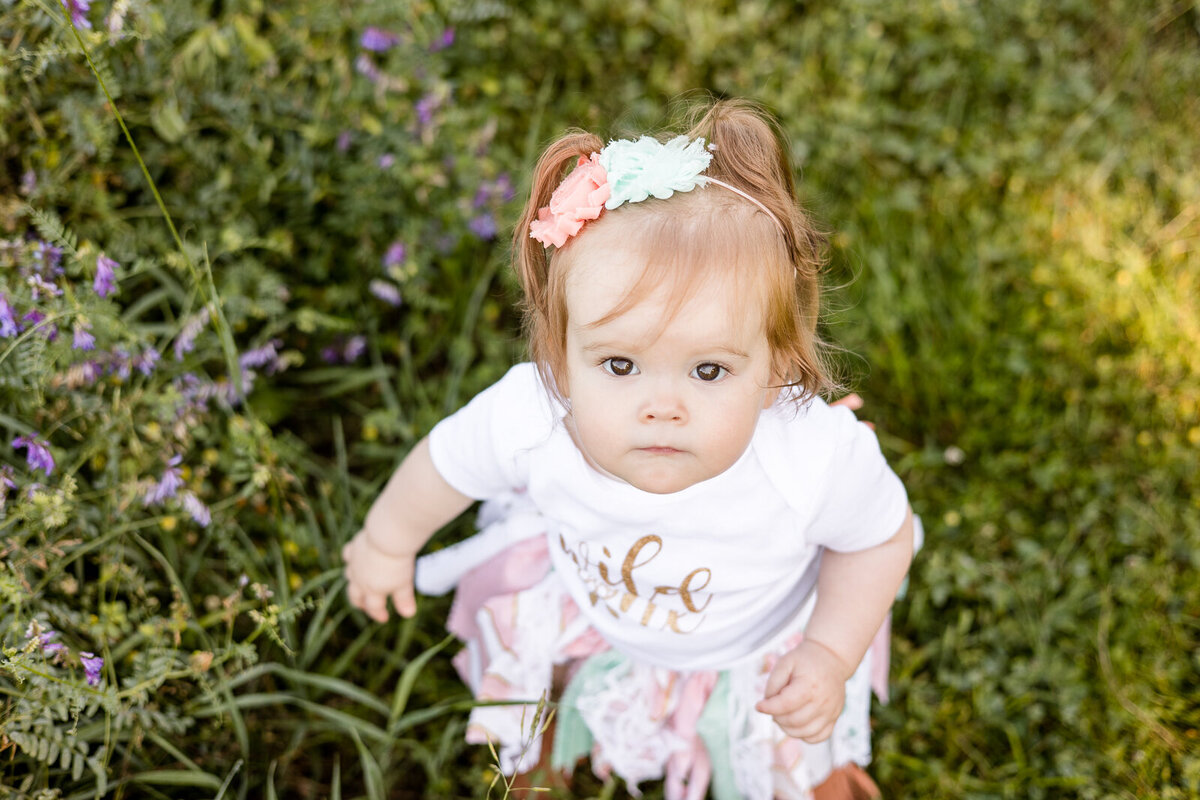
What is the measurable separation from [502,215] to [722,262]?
55.6 inches

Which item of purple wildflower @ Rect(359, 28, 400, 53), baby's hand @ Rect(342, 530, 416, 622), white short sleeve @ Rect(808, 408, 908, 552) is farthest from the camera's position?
purple wildflower @ Rect(359, 28, 400, 53)

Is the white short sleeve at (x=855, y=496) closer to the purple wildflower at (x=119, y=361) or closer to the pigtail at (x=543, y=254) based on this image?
the pigtail at (x=543, y=254)

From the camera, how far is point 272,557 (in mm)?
2137

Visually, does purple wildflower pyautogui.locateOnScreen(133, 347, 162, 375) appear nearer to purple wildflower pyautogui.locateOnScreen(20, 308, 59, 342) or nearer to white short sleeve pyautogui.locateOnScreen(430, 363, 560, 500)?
purple wildflower pyautogui.locateOnScreen(20, 308, 59, 342)

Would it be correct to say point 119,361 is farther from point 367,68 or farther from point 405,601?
point 367,68

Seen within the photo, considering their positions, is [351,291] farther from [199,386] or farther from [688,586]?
[688,586]

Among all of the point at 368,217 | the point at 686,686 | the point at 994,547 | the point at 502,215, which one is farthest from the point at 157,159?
the point at 994,547

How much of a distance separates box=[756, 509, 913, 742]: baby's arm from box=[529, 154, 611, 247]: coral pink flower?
2.62ft

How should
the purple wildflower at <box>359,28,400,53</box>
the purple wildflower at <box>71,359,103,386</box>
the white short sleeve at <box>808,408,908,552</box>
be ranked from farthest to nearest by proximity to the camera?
the purple wildflower at <box>359,28,400,53</box>
the purple wildflower at <box>71,359,103,386</box>
the white short sleeve at <box>808,408,908,552</box>

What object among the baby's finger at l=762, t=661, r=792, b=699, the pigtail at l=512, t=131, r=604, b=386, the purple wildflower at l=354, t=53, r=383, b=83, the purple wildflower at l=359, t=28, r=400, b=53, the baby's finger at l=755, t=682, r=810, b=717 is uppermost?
the purple wildflower at l=359, t=28, r=400, b=53

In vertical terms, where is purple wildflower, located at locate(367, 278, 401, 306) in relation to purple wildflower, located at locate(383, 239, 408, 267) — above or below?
below

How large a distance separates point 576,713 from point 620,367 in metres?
0.99

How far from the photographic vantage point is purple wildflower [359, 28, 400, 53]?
88.7 inches

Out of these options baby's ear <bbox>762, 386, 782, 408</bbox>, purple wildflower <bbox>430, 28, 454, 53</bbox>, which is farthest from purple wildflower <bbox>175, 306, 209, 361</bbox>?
baby's ear <bbox>762, 386, 782, 408</bbox>
